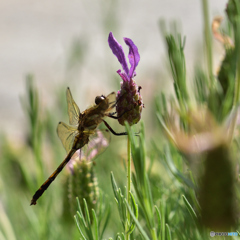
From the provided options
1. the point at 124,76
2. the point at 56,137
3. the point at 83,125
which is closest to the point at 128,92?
the point at 124,76

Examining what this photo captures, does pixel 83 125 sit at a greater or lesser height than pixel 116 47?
lesser

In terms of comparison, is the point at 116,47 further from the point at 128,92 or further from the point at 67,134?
the point at 67,134

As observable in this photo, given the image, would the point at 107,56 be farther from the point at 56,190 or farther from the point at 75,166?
the point at 75,166

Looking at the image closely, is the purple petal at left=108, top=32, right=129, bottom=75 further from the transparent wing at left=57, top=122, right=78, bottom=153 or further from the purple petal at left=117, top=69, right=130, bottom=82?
the transparent wing at left=57, top=122, right=78, bottom=153

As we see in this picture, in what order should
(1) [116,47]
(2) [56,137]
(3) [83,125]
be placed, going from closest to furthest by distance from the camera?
(1) [116,47] < (3) [83,125] < (2) [56,137]

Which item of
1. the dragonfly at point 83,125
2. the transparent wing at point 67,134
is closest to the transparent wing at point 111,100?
the dragonfly at point 83,125
